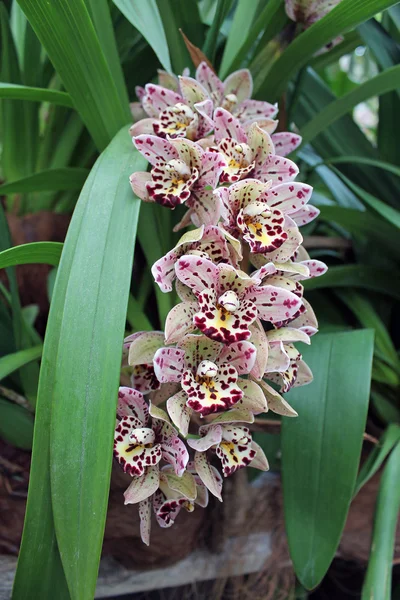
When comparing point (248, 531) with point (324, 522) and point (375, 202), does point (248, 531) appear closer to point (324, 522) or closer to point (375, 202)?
point (324, 522)

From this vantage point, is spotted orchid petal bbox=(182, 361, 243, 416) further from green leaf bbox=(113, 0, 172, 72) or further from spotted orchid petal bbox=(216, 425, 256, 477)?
green leaf bbox=(113, 0, 172, 72)

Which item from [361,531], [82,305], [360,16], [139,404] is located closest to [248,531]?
[361,531]

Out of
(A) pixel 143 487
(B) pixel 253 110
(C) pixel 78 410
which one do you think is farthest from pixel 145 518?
(B) pixel 253 110

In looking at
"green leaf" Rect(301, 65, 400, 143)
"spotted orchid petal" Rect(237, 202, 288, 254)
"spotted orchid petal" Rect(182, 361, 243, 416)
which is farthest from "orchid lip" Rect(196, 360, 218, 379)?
"green leaf" Rect(301, 65, 400, 143)

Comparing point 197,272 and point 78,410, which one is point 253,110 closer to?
point 197,272

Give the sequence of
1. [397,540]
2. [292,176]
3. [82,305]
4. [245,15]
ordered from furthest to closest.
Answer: [397,540] < [245,15] < [292,176] < [82,305]

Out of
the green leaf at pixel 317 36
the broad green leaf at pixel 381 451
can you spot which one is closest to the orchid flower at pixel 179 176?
the green leaf at pixel 317 36
